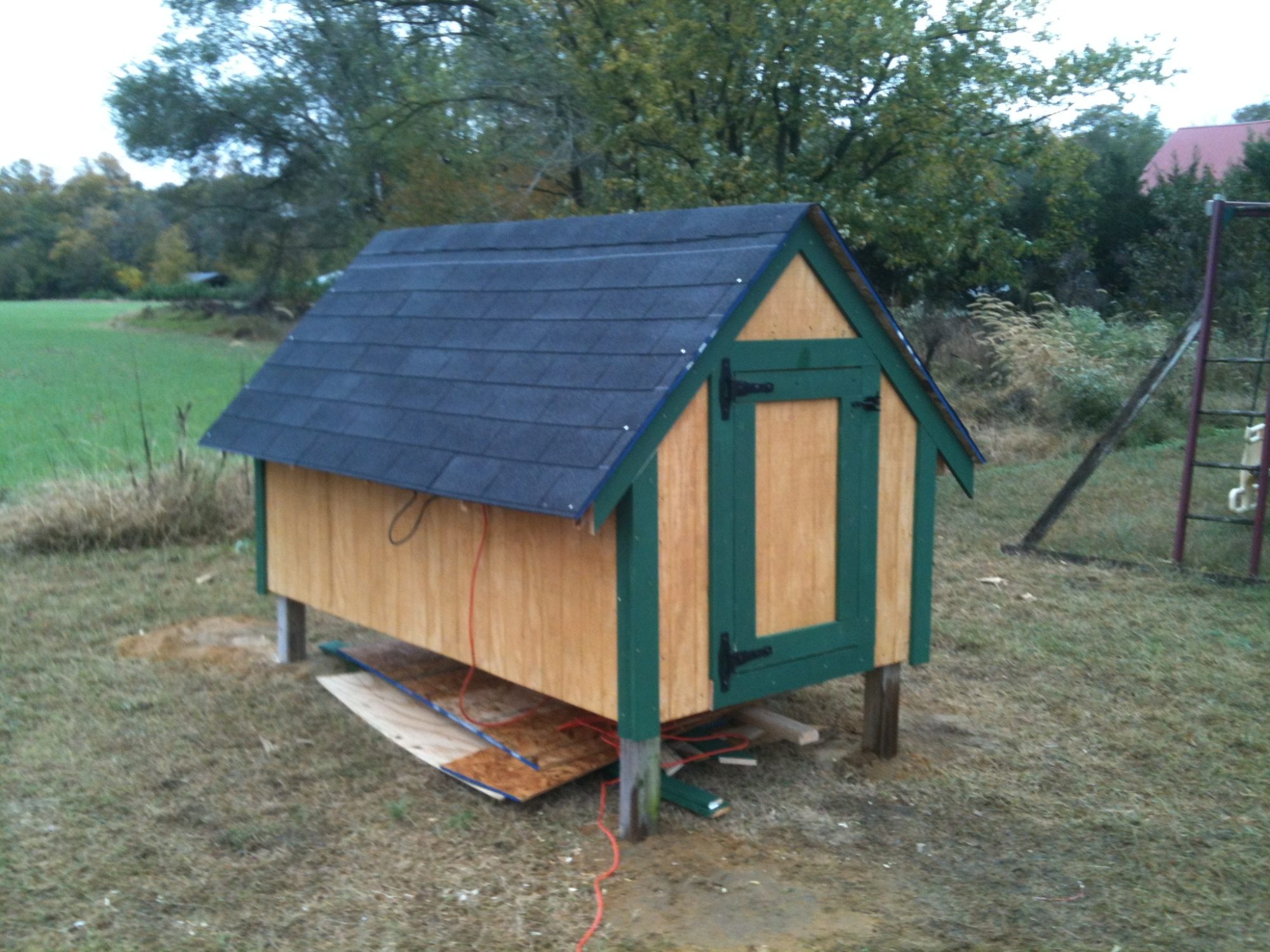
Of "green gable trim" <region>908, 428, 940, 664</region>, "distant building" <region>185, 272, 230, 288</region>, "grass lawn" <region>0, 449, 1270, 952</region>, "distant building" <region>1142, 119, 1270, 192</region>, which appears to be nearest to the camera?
"grass lawn" <region>0, 449, 1270, 952</region>

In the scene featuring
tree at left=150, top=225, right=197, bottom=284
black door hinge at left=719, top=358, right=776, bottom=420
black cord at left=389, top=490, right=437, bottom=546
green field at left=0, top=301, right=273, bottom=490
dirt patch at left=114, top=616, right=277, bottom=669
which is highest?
tree at left=150, top=225, right=197, bottom=284

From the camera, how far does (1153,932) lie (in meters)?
3.86

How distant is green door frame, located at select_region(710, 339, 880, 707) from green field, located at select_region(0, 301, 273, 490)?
6443 mm

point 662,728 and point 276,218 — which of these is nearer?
point 662,728

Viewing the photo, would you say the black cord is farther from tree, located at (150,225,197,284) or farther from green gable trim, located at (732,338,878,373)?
tree, located at (150,225,197,284)

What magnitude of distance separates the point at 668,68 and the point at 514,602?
8.41 m

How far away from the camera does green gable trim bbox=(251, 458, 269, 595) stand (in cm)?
672

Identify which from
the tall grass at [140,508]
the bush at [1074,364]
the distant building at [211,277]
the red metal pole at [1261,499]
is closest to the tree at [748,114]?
the bush at [1074,364]

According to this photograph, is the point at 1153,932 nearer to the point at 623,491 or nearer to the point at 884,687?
the point at 884,687

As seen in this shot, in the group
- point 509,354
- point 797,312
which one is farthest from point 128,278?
point 797,312

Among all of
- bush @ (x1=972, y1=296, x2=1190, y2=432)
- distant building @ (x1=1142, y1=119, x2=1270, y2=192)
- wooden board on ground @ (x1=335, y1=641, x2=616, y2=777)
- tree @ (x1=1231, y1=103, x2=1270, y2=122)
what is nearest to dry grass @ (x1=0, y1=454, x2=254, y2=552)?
wooden board on ground @ (x1=335, y1=641, x2=616, y2=777)

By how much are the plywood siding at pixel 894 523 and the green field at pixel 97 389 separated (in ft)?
Answer: 21.2

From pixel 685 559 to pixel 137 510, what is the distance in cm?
719

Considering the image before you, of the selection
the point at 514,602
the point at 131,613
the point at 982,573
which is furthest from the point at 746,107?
the point at 514,602
